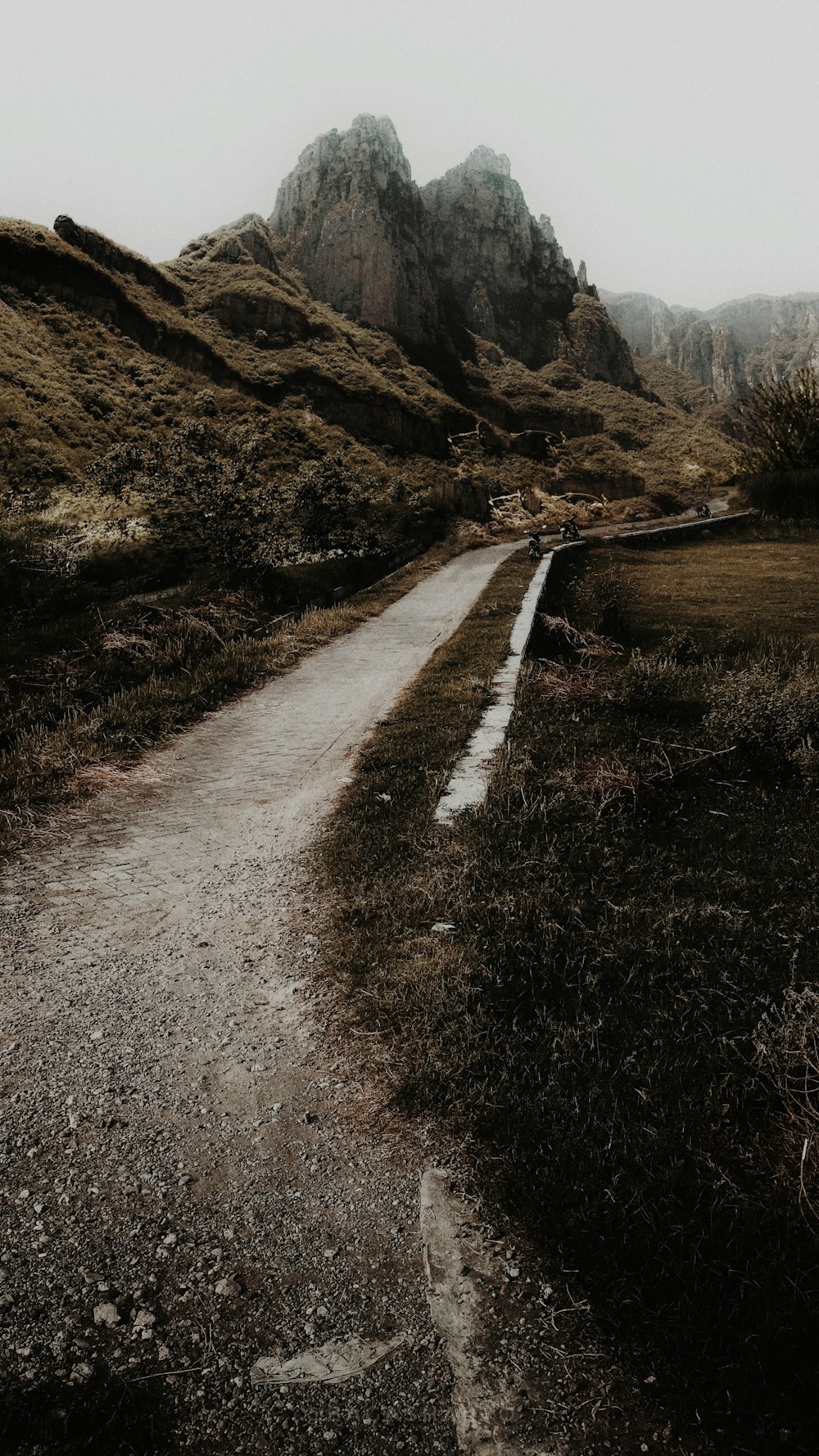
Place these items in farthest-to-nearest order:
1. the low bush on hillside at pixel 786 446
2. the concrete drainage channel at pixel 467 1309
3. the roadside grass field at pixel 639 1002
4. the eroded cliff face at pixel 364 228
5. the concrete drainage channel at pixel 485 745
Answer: the eroded cliff face at pixel 364 228
the low bush on hillside at pixel 786 446
the concrete drainage channel at pixel 485 745
the roadside grass field at pixel 639 1002
the concrete drainage channel at pixel 467 1309

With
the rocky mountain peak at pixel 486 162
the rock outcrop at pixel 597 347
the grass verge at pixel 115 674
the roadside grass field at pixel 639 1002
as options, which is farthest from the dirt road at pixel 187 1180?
the rocky mountain peak at pixel 486 162

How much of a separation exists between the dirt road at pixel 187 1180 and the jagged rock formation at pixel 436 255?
105m

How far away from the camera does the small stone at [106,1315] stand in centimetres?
180

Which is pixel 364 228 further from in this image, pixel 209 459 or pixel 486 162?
pixel 209 459

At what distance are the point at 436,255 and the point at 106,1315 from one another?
494 feet

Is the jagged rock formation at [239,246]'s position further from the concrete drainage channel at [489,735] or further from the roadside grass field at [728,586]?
the concrete drainage channel at [489,735]

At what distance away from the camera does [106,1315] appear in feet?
5.95

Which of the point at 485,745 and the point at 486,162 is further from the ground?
the point at 486,162

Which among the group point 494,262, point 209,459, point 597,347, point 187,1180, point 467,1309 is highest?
point 494,262

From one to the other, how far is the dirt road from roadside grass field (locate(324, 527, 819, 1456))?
372 mm

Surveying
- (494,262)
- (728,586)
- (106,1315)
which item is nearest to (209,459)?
(728,586)

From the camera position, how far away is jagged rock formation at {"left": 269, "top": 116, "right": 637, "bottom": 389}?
95062mm

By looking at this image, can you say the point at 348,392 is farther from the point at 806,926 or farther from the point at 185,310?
the point at 806,926

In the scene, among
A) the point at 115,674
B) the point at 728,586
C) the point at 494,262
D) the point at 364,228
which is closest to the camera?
the point at 115,674
